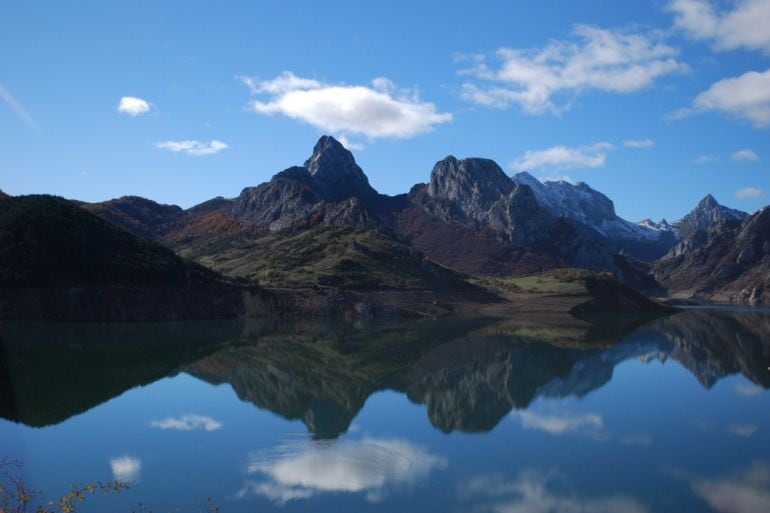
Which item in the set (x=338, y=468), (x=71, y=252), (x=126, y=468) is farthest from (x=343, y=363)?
→ (x=71, y=252)

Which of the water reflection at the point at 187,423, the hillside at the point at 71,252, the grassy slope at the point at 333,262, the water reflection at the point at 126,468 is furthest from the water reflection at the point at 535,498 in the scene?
the grassy slope at the point at 333,262

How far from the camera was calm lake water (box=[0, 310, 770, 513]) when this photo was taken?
22969 mm

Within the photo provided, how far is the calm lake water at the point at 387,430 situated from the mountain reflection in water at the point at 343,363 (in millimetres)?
296

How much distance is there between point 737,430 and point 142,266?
3272 inches

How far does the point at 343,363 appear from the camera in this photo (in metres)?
59.0

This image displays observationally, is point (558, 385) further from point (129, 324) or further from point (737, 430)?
point (129, 324)

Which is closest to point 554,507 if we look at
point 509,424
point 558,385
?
point 509,424

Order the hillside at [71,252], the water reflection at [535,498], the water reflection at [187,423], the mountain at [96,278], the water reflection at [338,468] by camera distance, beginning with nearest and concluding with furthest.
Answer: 1. the water reflection at [535,498]
2. the water reflection at [338,468]
3. the water reflection at [187,423]
4. the mountain at [96,278]
5. the hillside at [71,252]

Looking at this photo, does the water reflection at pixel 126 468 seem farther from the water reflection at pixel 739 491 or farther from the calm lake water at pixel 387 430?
the water reflection at pixel 739 491

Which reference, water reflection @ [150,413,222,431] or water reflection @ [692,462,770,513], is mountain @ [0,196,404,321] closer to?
water reflection @ [150,413,222,431]

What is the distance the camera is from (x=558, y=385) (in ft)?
167

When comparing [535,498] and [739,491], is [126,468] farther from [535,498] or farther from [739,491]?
[739,491]

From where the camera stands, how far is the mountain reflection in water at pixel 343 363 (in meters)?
38.6

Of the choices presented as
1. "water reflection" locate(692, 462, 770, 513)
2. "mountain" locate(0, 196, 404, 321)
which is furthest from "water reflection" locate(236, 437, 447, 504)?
"mountain" locate(0, 196, 404, 321)
